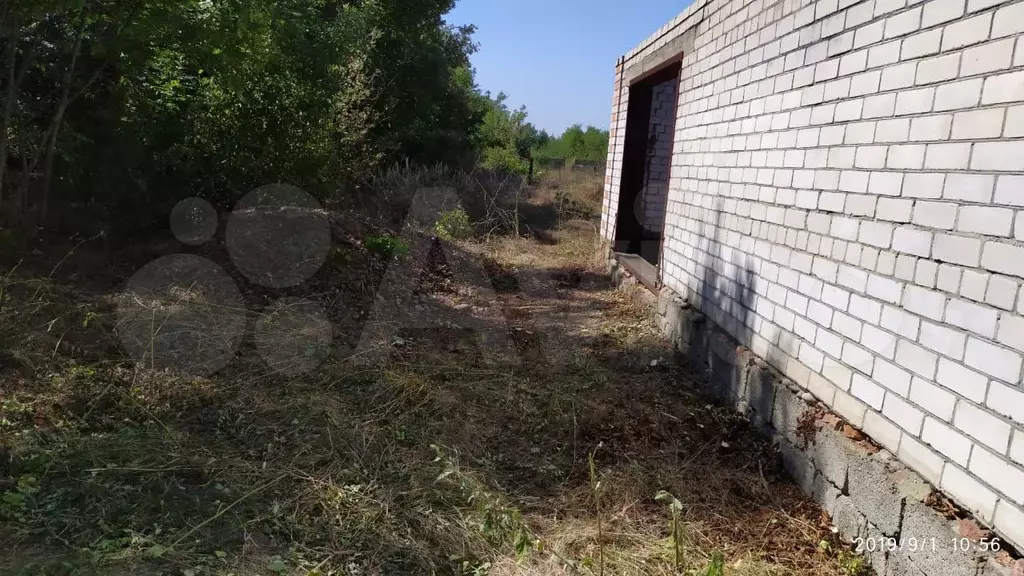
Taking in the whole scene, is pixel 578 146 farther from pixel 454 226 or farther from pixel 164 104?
pixel 164 104

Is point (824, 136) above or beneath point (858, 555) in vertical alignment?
above

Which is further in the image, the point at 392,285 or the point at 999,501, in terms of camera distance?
the point at 392,285

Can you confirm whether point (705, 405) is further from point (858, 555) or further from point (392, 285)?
point (392, 285)

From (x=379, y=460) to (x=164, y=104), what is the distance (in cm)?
502

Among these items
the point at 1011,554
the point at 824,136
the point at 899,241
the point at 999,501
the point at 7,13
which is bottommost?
the point at 1011,554

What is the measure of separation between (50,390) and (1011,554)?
4409 millimetres

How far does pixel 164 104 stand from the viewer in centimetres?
624

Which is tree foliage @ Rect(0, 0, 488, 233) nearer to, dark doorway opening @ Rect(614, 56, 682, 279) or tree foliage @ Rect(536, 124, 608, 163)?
dark doorway opening @ Rect(614, 56, 682, 279)

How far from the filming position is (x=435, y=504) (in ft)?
9.21

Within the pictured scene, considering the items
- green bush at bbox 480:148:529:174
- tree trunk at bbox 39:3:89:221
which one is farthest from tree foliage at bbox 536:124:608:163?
tree trunk at bbox 39:3:89:221

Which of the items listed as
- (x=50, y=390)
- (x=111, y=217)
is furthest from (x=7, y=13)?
(x=50, y=390)
